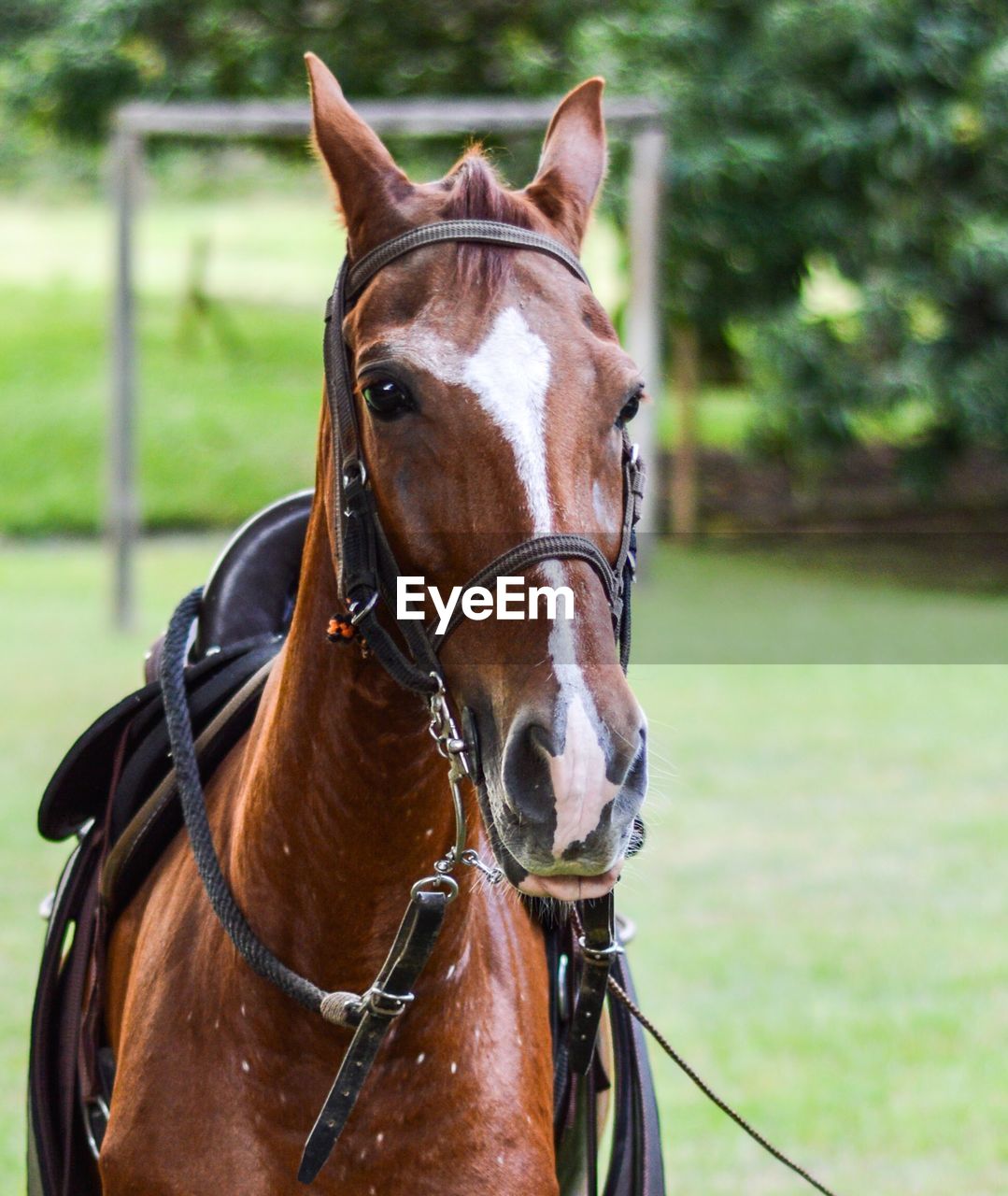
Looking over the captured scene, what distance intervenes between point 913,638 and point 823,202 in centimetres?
467

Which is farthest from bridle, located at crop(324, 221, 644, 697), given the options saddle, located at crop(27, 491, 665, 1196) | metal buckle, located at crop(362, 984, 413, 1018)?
saddle, located at crop(27, 491, 665, 1196)

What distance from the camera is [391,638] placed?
68.1 inches

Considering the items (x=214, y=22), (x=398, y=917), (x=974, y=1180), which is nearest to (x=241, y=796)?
(x=398, y=917)

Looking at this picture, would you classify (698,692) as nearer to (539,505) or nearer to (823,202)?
(823,202)

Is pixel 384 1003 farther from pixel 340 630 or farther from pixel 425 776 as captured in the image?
pixel 340 630

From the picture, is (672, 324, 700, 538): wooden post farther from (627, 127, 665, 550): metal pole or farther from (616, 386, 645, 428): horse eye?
(616, 386, 645, 428): horse eye

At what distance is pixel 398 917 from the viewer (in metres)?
1.89

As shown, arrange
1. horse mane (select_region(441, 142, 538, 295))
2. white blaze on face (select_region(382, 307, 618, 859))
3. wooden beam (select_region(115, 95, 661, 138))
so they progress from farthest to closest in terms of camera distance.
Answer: wooden beam (select_region(115, 95, 661, 138)), horse mane (select_region(441, 142, 538, 295)), white blaze on face (select_region(382, 307, 618, 859))

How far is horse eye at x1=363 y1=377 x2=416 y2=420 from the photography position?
165cm

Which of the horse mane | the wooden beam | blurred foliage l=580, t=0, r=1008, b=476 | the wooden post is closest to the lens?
the horse mane

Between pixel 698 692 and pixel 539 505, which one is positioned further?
pixel 698 692

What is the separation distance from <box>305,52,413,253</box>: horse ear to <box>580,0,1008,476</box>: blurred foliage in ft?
37.6

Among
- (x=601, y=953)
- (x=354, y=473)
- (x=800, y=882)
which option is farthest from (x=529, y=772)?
(x=800, y=882)

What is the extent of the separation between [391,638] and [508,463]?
Answer: 27cm
